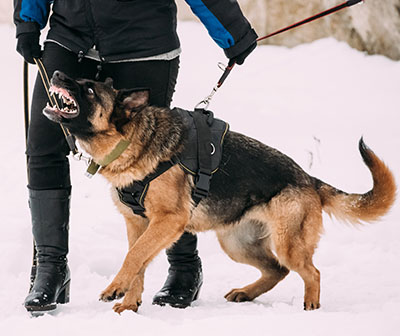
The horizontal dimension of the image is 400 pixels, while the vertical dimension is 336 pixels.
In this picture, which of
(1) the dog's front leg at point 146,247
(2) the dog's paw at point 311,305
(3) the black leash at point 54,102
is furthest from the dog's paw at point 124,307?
(2) the dog's paw at point 311,305

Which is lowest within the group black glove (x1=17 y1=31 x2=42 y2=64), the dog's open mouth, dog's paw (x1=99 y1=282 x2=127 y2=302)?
dog's paw (x1=99 y1=282 x2=127 y2=302)

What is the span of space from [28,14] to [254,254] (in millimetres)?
1989

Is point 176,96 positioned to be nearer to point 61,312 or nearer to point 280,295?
point 280,295

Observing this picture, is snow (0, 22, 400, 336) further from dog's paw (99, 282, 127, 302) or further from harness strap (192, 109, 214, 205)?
harness strap (192, 109, 214, 205)

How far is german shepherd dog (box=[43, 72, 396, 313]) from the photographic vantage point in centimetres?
328

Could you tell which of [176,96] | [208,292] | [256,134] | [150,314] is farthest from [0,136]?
[150,314]

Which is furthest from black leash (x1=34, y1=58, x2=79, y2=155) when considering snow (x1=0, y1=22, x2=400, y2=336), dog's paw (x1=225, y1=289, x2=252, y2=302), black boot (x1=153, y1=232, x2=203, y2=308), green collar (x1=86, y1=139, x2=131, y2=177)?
dog's paw (x1=225, y1=289, x2=252, y2=302)

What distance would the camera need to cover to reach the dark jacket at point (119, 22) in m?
3.26

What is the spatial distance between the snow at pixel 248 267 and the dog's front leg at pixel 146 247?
16 centimetres

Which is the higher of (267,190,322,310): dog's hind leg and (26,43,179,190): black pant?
(26,43,179,190): black pant

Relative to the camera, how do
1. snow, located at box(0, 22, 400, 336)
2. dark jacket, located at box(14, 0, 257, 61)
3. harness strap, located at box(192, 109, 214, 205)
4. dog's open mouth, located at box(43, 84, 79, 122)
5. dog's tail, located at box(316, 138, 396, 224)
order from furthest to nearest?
1. dog's tail, located at box(316, 138, 396, 224)
2. harness strap, located at box(192, 109, 214, 205)
3. dark jacket, located at box(14, 0, 257, 61)
4. dog's open mouth, located at box(43, 84, 79, 122)
5. snow, located at box(0, 22, 400, 336)

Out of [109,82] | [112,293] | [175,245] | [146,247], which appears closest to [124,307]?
[112,293]

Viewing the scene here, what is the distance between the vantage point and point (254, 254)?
3990 millimetres

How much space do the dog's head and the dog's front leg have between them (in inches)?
22.1
